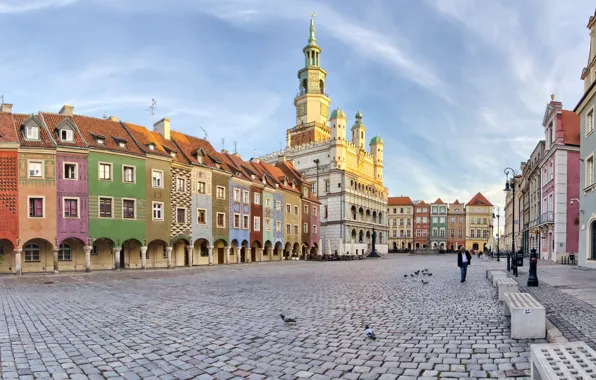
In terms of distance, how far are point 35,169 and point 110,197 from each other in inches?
199

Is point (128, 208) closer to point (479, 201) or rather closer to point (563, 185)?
point (563, 185)

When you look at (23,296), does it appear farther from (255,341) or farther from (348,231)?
(348,231)

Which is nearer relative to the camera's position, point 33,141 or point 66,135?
point 33,141

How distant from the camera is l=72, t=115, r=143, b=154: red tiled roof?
30766 millimetres

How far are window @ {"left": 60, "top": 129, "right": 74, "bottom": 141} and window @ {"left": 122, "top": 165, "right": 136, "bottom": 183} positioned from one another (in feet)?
13.4

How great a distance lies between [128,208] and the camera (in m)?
31.5

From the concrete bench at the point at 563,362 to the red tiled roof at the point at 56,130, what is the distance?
31.1m

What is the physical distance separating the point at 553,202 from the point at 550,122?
7481 millimetres

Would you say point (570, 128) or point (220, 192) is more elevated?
point (570, 128)

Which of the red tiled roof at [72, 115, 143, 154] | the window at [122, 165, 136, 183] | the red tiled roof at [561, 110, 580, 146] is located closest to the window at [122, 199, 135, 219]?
the window at [122, 165, 136, 183]

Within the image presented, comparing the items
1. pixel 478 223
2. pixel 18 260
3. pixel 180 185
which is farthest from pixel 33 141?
pixel 478 223

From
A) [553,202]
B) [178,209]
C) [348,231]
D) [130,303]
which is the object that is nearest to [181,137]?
[178,209]

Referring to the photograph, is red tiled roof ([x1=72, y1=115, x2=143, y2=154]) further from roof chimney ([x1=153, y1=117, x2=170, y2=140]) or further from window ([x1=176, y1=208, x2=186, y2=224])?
window ([x1=176, y1=208, x2=186, y2=224])

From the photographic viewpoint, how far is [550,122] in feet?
123
